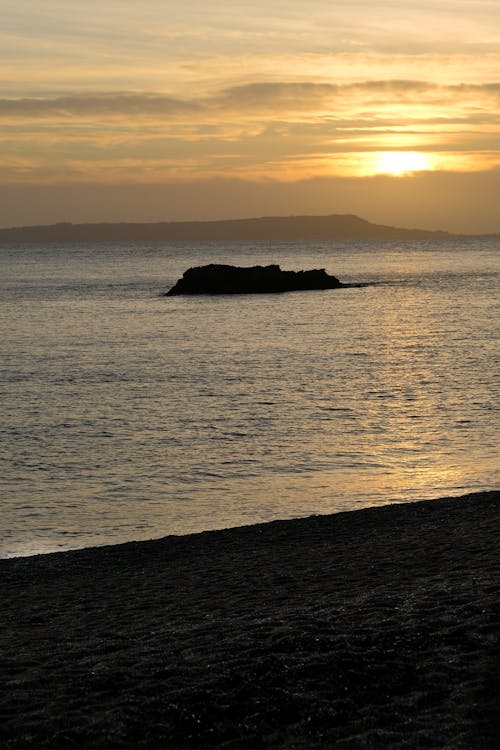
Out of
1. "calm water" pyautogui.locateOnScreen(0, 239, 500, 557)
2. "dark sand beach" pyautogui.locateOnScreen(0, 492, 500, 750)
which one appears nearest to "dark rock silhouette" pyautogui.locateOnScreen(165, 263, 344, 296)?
"calm water" pyautogui.locateOnScreen(0, 239, 500, 557)

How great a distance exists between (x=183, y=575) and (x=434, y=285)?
13440cm

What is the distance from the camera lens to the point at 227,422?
35031mm

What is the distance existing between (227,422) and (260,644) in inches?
905


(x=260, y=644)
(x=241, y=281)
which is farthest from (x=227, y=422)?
(x=241, y=281)

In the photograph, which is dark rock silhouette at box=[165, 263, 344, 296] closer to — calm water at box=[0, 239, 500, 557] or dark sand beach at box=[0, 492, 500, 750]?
calm water at box=[0, 239, 500, 557]

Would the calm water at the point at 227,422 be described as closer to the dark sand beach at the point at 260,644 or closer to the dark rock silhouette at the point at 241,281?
the dark sand beach at the point at 260,644

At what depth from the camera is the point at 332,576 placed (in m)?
16.0

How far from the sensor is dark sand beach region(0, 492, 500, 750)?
9.79m

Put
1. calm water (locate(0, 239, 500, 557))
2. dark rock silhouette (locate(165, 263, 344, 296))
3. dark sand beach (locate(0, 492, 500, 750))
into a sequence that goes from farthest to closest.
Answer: dark rock silhouette (locate(165, 263, 344, 296)) < calm water (locate(0, 239, 500, 557)) < dark sand beach (locate(0, 492, 500, 750))

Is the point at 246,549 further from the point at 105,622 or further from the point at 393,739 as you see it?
the point at 393,739

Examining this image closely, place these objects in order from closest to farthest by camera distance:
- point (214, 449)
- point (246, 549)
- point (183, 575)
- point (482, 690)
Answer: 1. point (482, 690)
2. point (183, 575)
3. point (246, 549)
4. point (214, 449)

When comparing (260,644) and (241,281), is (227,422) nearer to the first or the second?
(260,644)

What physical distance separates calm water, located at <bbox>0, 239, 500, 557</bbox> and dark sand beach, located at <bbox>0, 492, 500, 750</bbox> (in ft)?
12.9

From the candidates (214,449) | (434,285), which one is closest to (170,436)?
(214,449)
